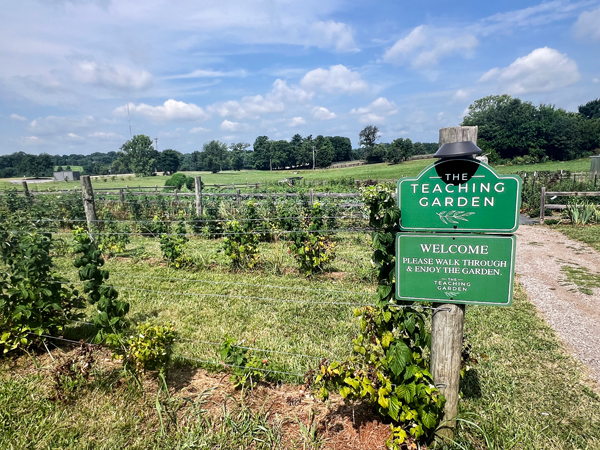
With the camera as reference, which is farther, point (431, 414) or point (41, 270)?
point (41, 270)

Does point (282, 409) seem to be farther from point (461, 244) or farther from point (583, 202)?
point (583, 202)

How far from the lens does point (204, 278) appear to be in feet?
24.0

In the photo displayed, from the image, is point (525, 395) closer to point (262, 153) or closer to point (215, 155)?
point (262, 153)

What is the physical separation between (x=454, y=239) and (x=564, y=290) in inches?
239

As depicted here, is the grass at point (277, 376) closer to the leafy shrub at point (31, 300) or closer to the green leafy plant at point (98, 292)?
the leafy shrub at point (31, 300)

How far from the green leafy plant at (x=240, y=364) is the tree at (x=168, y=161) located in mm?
89005

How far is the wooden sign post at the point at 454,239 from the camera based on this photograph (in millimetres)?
2254

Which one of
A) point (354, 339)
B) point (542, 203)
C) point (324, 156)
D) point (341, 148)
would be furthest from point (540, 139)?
point (354, 339)

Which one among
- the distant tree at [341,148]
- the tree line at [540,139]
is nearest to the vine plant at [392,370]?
the tree line at [540,139]

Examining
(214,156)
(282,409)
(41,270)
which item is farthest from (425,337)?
(214,156)

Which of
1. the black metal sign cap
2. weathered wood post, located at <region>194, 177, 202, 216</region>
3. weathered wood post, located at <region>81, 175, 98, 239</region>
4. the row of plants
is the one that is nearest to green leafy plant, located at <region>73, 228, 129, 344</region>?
the row of plants

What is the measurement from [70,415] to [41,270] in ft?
5.31

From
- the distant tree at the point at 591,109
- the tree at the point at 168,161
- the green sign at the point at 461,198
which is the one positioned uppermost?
the distant tree at the point at 591,109

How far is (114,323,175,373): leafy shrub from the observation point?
3217 mm
